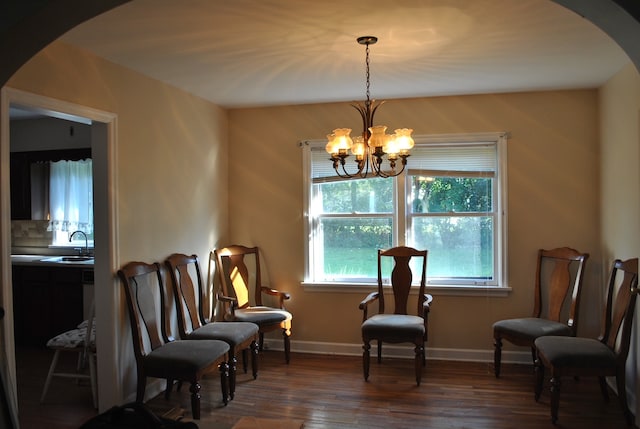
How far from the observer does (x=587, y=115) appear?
4.32 m

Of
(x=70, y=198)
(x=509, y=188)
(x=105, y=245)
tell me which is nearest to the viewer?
(x=105, y=245)

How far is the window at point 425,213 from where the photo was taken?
4.56m

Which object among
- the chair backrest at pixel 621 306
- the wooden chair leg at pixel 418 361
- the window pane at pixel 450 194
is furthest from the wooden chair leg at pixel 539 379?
the window pane at pixel 450 194

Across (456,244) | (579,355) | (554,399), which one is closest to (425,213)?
(456,244)

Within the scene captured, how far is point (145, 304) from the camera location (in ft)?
11.6

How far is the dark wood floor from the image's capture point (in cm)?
329

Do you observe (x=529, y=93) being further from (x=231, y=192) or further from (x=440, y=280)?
(x=231, y=192)

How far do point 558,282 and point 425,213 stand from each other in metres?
1.29

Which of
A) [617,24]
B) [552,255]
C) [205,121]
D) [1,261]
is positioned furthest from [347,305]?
[617,24]

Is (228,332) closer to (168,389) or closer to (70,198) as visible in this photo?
(168,389)

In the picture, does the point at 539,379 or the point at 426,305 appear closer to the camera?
the point at 539,379

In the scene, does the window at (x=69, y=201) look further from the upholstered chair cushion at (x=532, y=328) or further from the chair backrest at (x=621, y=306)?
the chair backrest at (x=621, y=306)

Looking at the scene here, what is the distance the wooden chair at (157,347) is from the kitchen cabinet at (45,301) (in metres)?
1.58

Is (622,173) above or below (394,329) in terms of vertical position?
above
